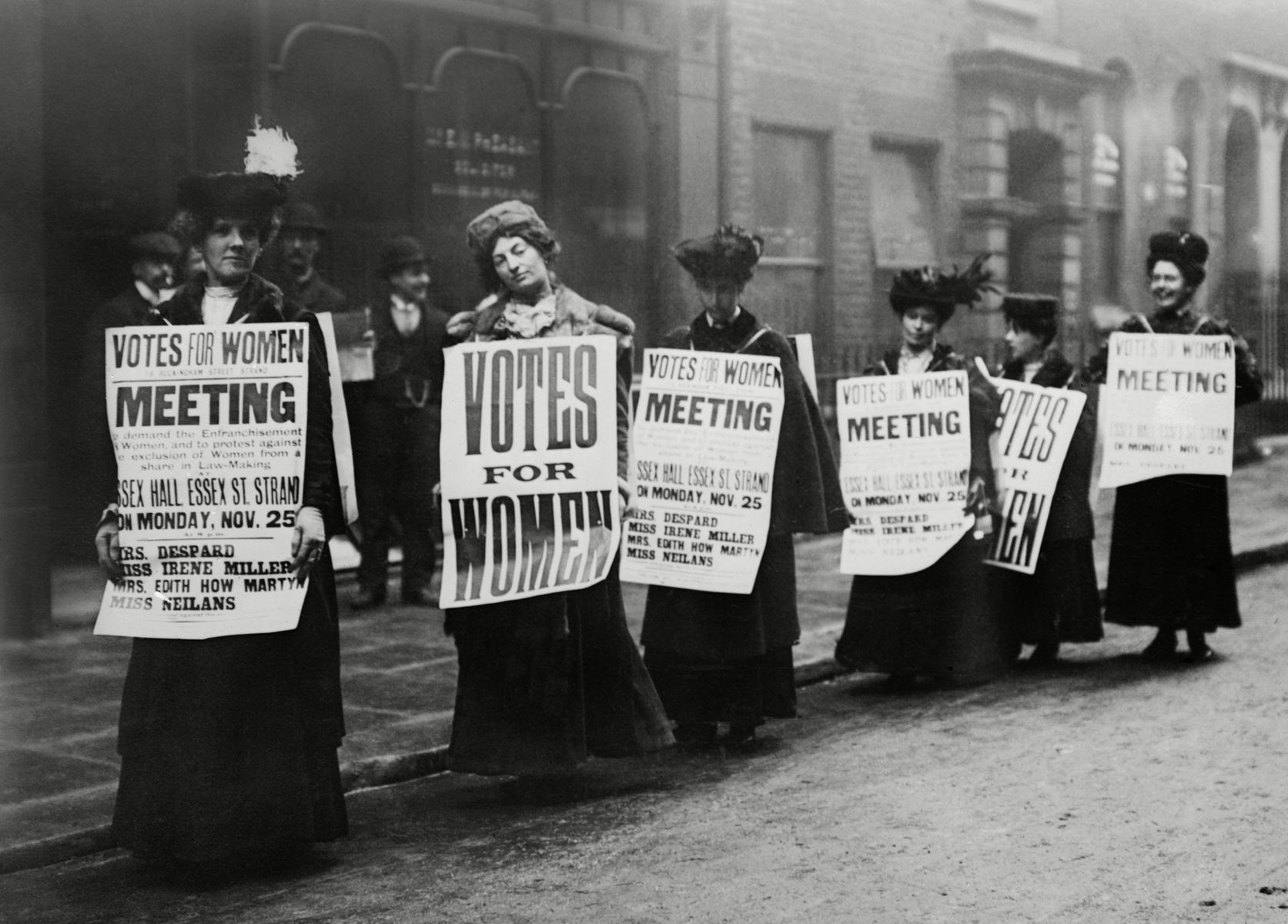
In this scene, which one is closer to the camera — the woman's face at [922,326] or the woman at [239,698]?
the woman at [239,698]

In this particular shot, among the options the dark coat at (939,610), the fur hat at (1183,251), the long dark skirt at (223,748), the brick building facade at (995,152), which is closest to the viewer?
the long dark skirt at (223,748)

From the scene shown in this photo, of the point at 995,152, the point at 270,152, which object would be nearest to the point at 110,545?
the point at 270,152

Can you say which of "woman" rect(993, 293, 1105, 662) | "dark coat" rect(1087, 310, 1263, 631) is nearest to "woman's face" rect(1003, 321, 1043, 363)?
"woman" rect(993, 293, 1105, 662)

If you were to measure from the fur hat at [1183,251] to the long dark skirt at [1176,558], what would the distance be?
925 millimetres

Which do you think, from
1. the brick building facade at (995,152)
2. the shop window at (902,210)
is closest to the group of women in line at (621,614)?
the brick building facade at (995,152)

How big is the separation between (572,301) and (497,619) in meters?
1.02

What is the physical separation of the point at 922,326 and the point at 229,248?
11.4ft

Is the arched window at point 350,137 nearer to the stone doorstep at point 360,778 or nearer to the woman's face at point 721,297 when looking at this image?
the stone doorstep at point 360,778

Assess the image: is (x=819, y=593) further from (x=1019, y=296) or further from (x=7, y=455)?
(x=7, y=455)

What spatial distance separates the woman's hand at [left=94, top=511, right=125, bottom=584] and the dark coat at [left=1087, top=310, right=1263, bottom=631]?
4.95m

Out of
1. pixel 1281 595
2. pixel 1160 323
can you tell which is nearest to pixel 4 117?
pixel 1160 323

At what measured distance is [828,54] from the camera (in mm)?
14383

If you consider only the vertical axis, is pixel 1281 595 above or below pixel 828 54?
below

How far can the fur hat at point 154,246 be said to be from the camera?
9.01 metres
